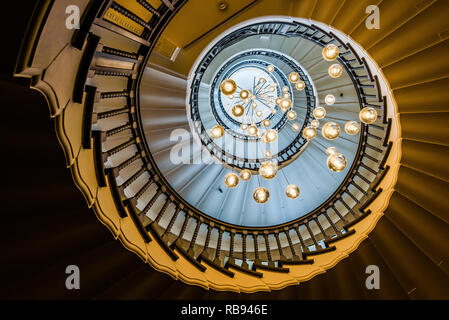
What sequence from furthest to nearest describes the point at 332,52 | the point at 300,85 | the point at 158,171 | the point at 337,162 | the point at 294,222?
the point at 294,222 < the point at 300,85 < the point at 158,171 < the point at 332,52 < the point at 337,162

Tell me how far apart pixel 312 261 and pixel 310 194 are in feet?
12.2

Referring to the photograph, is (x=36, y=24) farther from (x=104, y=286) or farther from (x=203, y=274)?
(x=203, y=274)

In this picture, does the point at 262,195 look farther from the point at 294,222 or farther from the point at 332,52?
the point at 294,222

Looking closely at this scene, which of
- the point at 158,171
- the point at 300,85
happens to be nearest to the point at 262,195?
the point at 158,171

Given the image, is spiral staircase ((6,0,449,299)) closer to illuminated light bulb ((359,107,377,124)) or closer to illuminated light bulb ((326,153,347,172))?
illuminated light bulb ((359,107,377,124))

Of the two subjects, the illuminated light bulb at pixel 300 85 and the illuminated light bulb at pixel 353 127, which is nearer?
the illuminated light bulb at pixel 353 127

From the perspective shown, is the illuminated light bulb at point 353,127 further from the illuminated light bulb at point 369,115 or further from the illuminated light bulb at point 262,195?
the illuminated light bulb at point 262,195

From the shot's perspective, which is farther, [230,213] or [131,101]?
[230,213]

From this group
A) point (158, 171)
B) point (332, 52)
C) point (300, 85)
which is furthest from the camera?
point (300, 85)

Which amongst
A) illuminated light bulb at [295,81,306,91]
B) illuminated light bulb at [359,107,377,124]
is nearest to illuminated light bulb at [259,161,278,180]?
illuminated light bulb at [359,107,377,124]

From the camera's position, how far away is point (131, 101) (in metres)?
3.00

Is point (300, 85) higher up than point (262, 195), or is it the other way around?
point (300, 85)

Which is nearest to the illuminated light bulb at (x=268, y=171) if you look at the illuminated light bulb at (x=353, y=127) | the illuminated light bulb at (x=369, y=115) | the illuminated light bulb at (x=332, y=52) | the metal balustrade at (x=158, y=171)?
the illuminated light bulb at (x=353, y=127)

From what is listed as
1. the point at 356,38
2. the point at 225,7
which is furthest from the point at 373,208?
the point at 225,7
